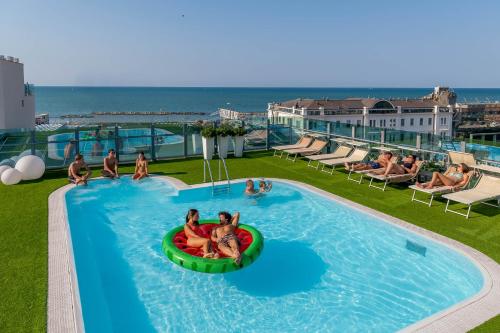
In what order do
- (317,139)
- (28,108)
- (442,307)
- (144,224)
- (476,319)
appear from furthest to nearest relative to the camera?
(28,108)
(317,139)
(144,224)
(442,307)
(476,319)

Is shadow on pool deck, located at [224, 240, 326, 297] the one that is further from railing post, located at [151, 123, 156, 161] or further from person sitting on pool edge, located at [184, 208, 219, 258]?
railing post, located at [151, 123, 156, 161]

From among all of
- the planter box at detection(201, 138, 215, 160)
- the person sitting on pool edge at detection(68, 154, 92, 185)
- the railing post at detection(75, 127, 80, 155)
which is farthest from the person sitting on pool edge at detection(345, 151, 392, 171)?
the railing post at detection(75, 127, 80, 155)

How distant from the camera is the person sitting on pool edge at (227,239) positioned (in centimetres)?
692

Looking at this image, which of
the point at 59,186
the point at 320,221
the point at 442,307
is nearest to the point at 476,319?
the point at 442,307

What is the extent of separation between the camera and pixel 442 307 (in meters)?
6.34

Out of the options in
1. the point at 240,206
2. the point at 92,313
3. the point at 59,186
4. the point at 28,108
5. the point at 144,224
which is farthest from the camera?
the point at 28,108

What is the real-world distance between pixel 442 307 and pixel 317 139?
10450mm

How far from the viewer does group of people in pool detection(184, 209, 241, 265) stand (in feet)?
22.9

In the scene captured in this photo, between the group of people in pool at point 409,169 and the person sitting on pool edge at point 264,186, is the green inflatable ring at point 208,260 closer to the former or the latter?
the person sitting on pool edge at point 264,186

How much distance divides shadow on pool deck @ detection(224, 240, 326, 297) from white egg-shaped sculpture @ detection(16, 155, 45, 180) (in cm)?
821

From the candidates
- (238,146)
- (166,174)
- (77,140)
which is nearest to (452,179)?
(238,146)

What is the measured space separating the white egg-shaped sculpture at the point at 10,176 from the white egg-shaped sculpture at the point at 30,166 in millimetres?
326

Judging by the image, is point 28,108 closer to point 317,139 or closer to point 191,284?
point 317,139

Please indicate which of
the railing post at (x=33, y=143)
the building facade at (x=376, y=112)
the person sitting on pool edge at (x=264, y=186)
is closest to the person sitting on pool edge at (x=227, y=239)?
the person sitting on pool edge at (x=264, y=186)
